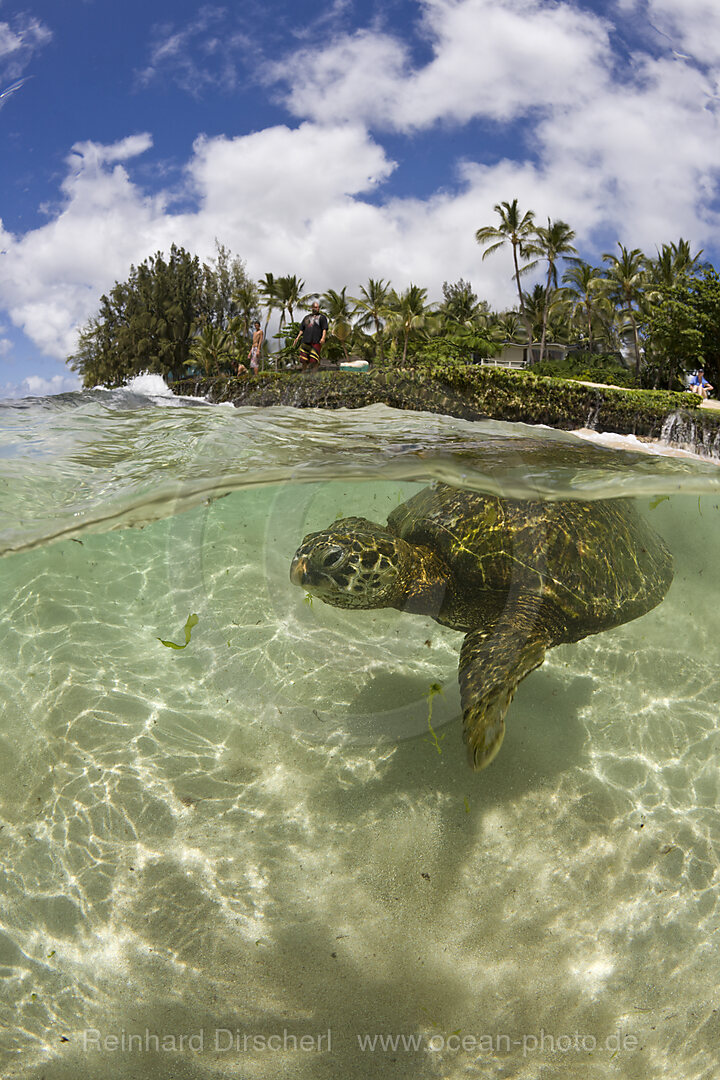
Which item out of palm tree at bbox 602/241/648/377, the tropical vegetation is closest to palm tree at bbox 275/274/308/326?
the tropical vegetation

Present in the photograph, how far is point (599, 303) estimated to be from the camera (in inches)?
2060

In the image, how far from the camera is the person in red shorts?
1553 centimetres

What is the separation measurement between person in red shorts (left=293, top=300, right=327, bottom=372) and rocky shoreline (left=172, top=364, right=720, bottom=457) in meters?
0.73

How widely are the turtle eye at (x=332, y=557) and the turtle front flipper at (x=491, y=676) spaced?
1515mm

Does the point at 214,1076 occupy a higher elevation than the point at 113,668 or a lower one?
lower

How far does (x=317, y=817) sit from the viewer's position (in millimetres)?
5250

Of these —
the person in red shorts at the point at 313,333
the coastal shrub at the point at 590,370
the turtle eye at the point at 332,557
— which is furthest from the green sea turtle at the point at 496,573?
the coastal shrub at the point at 590,370

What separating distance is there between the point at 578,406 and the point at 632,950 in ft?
54.1

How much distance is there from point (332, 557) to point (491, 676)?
1.85 metres

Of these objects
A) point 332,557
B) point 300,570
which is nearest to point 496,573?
point 332,557

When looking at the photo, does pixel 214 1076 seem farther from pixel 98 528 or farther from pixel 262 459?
pixel 98 528

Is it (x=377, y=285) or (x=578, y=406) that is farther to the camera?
(x=377, y=285)

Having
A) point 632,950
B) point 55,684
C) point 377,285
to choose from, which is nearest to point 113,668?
point 55,684

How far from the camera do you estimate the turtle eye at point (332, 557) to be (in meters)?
5.57
